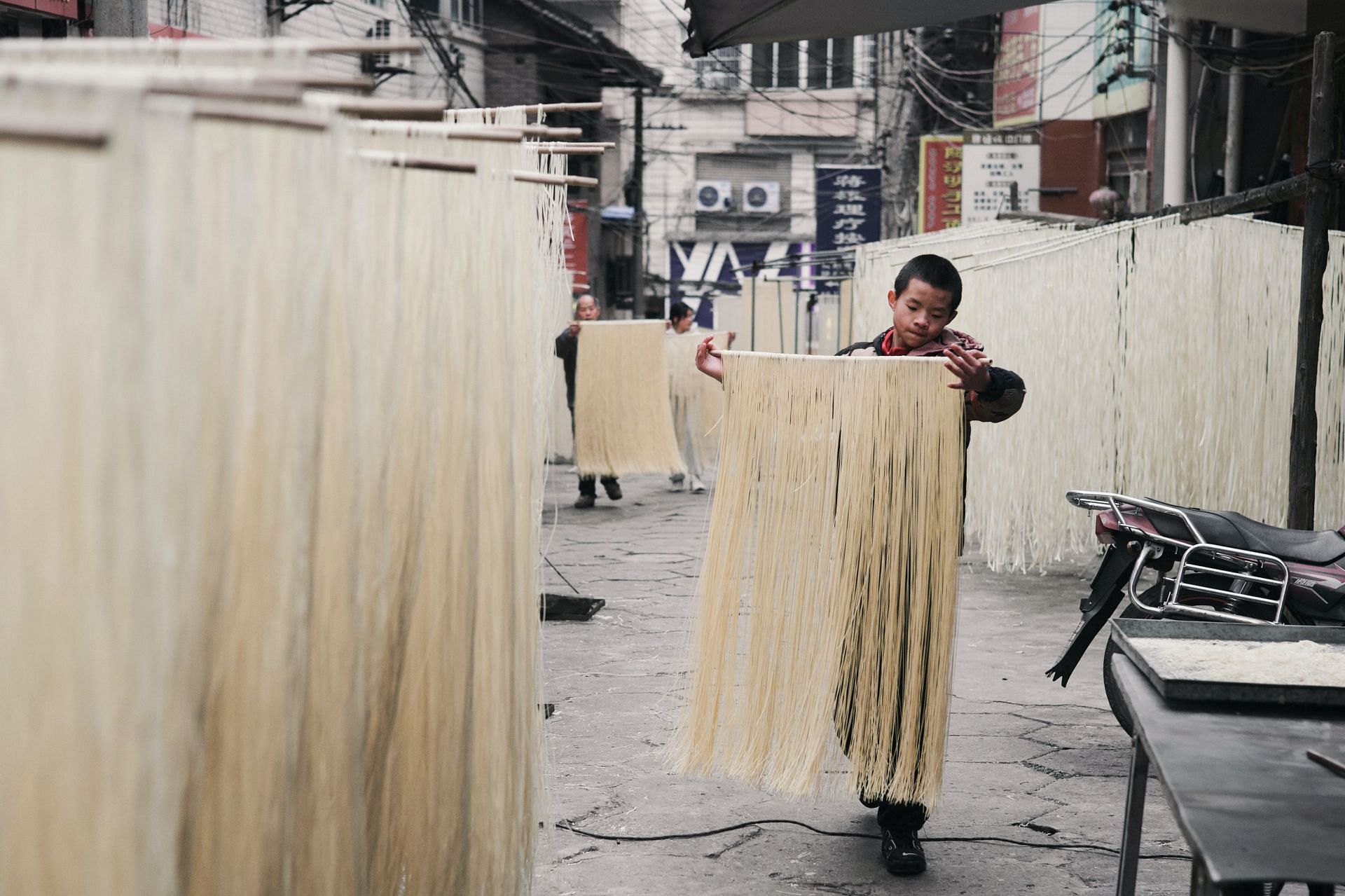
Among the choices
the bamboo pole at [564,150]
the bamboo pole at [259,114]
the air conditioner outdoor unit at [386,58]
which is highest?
the air conditioner outdoor unit at [386,58]

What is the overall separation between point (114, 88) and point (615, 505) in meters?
9.92

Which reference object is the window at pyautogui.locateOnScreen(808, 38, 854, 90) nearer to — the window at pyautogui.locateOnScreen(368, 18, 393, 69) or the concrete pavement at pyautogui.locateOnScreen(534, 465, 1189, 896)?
the window at pyautogui.locateOnScreen(368, 18, 393, 69)

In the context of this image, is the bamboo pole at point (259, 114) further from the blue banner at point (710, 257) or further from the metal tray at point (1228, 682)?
the blue banner at point (710, 257)

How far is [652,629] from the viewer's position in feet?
20.0

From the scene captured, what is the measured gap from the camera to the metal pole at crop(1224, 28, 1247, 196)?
10.3 metres

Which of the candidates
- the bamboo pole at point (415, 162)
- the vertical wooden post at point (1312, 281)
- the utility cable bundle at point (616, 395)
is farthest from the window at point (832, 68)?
the bamboo pole at point (415, 162)

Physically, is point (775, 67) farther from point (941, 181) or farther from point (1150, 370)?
point (1150, 370)

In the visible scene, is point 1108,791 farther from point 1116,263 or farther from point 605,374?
point 605,374

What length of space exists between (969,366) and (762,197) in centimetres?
2811

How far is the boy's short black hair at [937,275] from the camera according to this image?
131 inches

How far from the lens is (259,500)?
1393mm

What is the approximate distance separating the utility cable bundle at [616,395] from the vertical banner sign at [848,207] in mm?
6562

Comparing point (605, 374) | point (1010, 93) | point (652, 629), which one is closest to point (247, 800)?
point (652, 629)

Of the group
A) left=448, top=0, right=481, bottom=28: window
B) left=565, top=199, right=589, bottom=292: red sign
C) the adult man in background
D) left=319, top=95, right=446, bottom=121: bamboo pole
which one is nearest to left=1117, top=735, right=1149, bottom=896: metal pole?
left=319, top=95, right=446, bottom=121: bamboo pole
